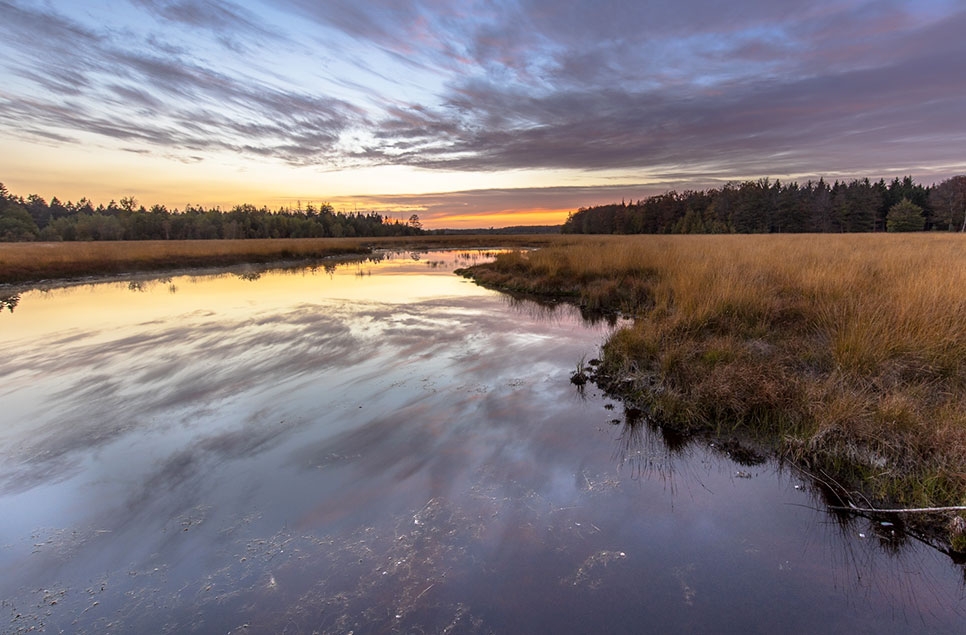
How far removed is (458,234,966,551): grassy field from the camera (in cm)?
397

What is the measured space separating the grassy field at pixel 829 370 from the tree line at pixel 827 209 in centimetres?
6181

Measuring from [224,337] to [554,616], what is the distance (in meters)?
11.0

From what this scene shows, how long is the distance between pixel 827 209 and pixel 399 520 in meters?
80.0

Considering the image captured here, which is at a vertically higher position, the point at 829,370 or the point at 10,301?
the point at 829,370

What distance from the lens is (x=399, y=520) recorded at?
13.0 feet

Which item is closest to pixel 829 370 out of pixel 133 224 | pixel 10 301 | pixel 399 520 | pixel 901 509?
pixel 901 509

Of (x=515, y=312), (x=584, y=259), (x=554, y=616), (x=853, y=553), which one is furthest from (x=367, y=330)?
(x=584, y=259)

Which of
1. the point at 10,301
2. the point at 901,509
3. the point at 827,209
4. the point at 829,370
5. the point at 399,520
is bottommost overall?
the point at 399,520

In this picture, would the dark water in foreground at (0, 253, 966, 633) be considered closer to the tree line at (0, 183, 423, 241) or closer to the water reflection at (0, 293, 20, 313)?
the water reflection at (0, 293, 20, 313)

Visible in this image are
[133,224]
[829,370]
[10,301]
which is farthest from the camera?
[133,224]

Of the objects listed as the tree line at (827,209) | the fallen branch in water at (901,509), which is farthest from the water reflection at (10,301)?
the tree line at (827,209)

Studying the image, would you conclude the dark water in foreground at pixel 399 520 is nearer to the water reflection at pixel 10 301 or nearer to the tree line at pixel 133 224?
the water reflection at pixel 10 301

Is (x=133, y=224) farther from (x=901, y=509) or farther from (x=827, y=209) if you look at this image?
(x=827, y=209)

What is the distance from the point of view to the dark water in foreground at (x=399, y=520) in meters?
2.95
